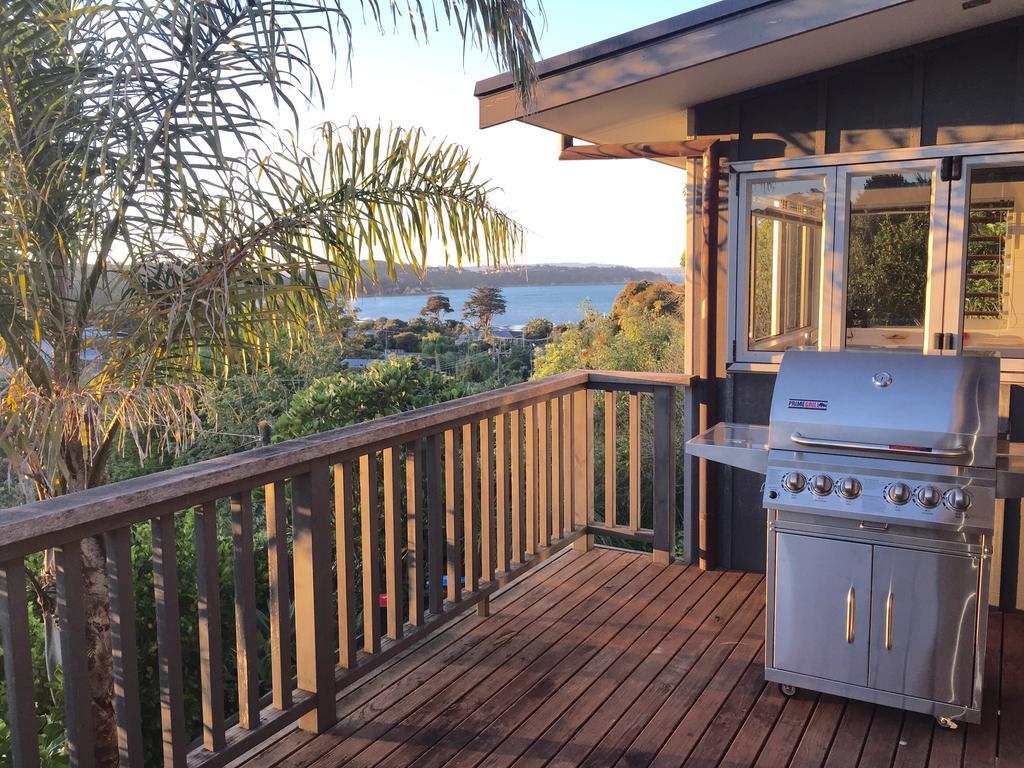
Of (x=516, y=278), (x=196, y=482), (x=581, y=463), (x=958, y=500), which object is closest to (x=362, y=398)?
(x=516, y=278)

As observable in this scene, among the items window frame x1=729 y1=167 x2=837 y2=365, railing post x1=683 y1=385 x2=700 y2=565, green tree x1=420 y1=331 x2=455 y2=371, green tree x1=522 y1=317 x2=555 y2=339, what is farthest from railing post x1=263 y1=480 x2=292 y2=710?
green tree x1=522 y1=317 x2=555 y2=339

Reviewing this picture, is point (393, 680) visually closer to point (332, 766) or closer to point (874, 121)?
point (332, 766)

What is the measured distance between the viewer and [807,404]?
274 centimetres

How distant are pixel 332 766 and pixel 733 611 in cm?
188

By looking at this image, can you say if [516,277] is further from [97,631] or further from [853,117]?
[97,631]

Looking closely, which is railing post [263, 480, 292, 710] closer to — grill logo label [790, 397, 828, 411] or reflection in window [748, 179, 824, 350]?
grill logo label [790, 397, 828, 411]

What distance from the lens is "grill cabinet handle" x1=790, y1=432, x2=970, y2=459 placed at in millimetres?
2494

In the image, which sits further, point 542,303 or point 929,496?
point 542,303

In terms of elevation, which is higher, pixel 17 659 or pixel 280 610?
pixel 17 659

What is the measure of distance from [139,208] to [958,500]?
103 inches

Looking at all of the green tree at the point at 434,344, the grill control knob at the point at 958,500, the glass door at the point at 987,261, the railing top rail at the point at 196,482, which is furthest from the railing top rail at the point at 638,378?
the green tree at the point at 434,344

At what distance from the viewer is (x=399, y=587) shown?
9.80 ft

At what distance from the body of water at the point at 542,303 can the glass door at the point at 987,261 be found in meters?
10.6

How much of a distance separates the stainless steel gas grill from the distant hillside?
1.49 metres
